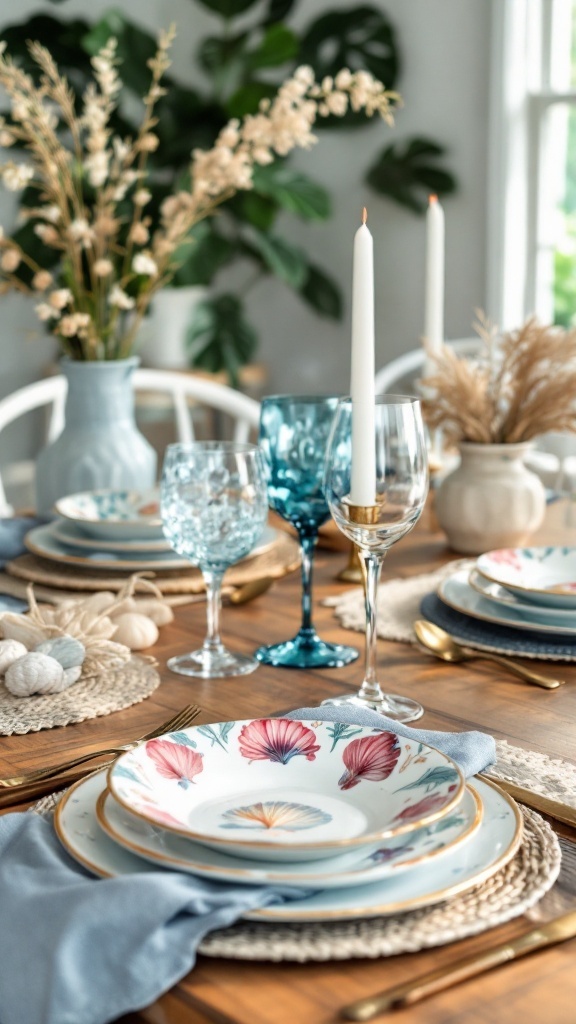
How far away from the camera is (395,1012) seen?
523 mm

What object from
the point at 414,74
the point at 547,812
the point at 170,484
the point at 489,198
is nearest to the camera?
the point at 547,812

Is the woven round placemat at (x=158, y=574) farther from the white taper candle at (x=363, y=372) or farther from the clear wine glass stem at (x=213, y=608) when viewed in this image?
the white taper candle at (x=363, y=372)

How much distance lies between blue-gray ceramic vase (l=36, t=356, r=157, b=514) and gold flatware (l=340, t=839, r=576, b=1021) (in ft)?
3.26

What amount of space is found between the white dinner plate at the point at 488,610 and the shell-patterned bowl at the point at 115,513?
322 millimetres

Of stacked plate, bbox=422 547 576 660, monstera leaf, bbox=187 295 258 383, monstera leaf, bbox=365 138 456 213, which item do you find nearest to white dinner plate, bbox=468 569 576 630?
stacked plate, bbox=422 547 576 660

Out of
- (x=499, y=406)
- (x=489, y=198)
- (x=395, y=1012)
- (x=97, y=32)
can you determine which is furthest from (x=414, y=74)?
(x=395, y=1012)

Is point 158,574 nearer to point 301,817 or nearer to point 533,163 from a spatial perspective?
point 301,817

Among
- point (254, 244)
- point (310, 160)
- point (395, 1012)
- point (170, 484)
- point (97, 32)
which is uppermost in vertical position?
point (97, 32)

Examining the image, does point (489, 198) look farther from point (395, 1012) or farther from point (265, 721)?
point (395, 1012)

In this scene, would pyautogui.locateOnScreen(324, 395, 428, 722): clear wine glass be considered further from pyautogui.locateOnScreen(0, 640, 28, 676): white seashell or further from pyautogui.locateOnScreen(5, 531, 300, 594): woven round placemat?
pyautogui.locateOnScreen(5, 531, 300, 594): woven round placemat

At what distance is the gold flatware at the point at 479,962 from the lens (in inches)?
20.4

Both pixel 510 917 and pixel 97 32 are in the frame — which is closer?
pixel 510 917

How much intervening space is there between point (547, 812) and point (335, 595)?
590 mm

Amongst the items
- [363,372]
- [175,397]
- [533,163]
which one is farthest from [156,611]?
[533,163]
